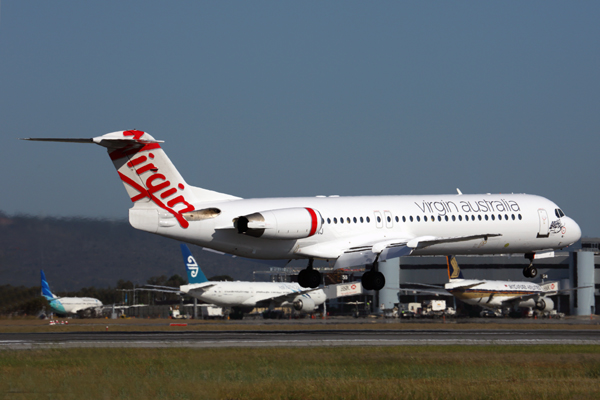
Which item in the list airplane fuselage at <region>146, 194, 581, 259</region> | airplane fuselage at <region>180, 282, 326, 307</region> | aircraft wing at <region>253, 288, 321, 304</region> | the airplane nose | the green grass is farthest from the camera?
aircraft wing at <region>253, 288, 321, 304</region>

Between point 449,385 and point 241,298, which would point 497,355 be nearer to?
point 449,385

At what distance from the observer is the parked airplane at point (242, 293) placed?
77.9 m

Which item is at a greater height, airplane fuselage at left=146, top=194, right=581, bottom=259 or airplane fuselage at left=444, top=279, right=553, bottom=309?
airplane fuselage at left=146, top=194, right=581, bottom=259

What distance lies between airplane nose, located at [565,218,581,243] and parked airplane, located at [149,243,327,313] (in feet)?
137

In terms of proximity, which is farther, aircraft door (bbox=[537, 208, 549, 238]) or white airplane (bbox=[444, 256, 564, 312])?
white airplane (bbox=[444, 256, 564, 312])

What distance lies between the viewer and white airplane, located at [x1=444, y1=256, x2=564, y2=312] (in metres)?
79.8

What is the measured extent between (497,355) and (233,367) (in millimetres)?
10660

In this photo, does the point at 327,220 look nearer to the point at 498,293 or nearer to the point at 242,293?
the point at 242,293

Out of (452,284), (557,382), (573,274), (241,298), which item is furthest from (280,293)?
(557,382)

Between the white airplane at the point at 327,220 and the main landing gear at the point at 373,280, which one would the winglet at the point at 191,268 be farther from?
the main landing gear at the point at 373,280

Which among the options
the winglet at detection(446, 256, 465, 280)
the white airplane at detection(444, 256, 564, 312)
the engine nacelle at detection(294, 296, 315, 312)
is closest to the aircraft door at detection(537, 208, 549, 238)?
the white airplane at detection(444, 256, 564, 312)

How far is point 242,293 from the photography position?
7975 cm

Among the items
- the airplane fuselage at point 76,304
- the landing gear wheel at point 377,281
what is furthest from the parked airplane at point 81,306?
the landing gear wheel at point 377,281

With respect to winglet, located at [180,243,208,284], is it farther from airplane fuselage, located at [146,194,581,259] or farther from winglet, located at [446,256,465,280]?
airplane fuselage, located at [146,194,581,259]
